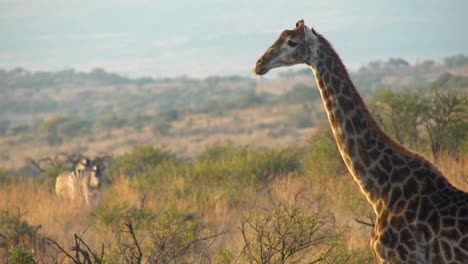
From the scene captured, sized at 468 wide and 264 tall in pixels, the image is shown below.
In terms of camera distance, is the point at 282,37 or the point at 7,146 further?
the point at 7,146

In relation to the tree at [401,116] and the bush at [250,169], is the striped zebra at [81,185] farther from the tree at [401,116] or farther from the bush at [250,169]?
the tree at [401,116]

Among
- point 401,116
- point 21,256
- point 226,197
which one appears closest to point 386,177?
point 21,256

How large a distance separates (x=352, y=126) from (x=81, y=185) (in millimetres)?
10032

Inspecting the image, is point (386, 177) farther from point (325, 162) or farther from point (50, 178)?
point (50, 178)

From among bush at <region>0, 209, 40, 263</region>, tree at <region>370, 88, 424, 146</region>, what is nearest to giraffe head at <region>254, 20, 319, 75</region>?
bush at <region>0, 209, 40, 263</region>

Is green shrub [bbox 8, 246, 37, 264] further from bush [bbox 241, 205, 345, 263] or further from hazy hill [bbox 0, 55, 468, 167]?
hazy hill [bbox 0, 55, 468, 167]

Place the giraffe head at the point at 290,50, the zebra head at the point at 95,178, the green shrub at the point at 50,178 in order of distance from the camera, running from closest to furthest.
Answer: the giraffe head at the point at 290,50
the zebra head at the point at 95,178
the green shrub at the point at 50,178

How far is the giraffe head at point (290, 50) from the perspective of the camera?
6.12m

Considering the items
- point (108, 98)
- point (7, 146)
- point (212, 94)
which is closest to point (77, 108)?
point (108, 98)

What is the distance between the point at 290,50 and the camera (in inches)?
242

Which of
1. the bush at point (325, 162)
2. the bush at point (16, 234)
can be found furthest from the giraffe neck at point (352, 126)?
the bush at point (325, 162)

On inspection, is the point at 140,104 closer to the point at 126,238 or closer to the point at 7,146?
the point at 7,146

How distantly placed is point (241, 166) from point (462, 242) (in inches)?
384

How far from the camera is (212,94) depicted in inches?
3578
